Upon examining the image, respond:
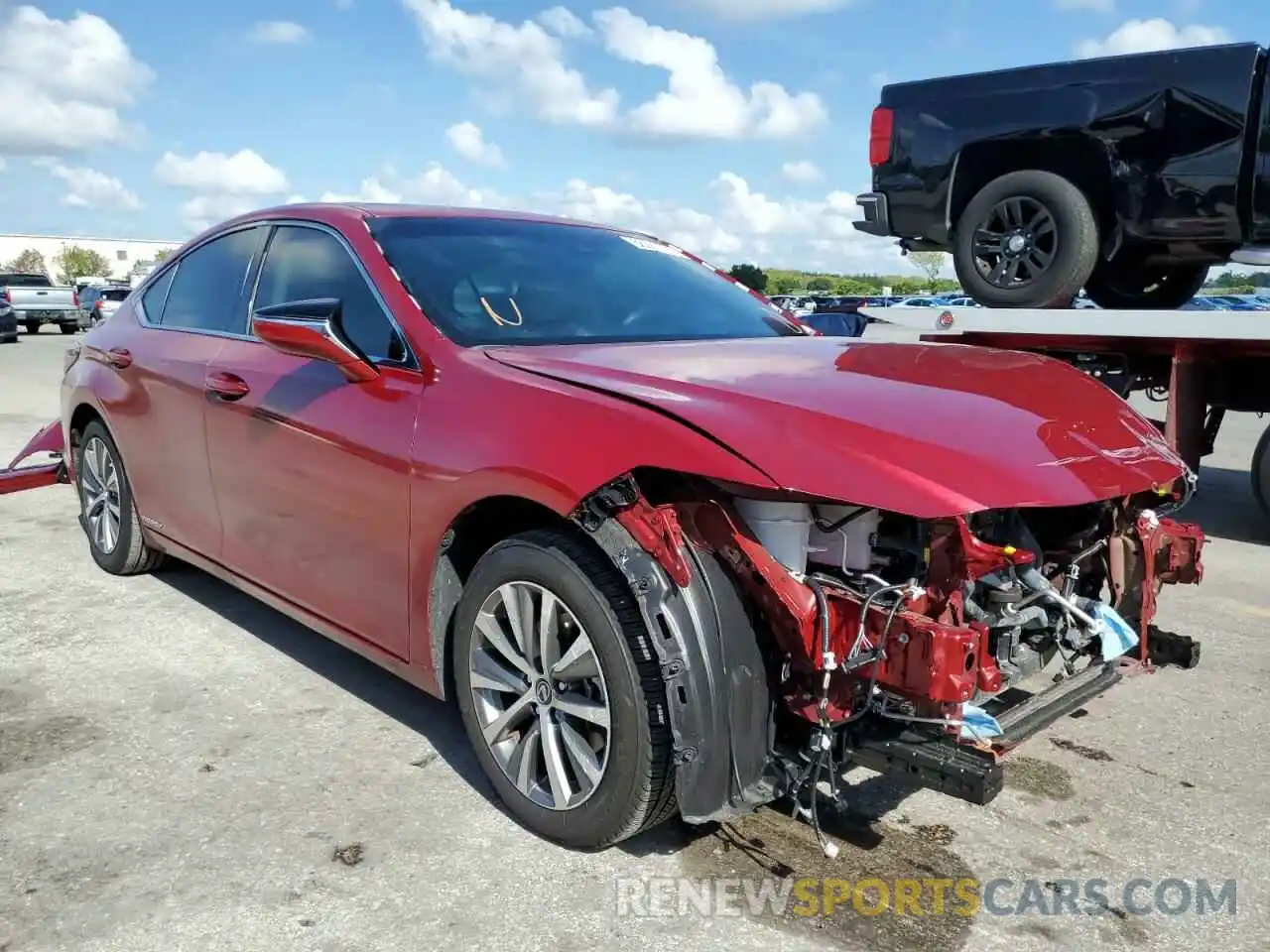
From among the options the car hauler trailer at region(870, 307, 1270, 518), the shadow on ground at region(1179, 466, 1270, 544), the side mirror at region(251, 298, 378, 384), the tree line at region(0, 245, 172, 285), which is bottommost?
the shadow on ground at region(1179, 466, 1270, 544)

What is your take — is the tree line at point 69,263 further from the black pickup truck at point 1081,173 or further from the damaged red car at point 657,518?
the damaged red car at point 657,518

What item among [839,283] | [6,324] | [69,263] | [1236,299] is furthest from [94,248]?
[1236,299]

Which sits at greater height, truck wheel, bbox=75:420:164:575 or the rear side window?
the rear side window

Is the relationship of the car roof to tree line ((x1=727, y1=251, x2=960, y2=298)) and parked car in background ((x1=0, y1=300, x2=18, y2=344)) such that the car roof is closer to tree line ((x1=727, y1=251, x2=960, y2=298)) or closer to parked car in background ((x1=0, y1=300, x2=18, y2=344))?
parked car in background ((x1=0, y1=300, x2=18, y2=344))

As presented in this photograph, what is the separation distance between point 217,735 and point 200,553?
1.02 m

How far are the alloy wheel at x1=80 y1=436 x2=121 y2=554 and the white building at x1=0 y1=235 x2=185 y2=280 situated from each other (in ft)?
348

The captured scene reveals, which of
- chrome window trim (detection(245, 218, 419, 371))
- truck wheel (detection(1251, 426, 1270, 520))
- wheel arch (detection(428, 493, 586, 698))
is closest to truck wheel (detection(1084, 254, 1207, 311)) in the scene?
truck wheel (detection(1251, 426, 1270, 520))

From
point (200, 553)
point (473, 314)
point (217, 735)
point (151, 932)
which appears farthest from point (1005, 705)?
point (200, 553)

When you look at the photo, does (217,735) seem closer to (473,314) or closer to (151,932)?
(151,932)

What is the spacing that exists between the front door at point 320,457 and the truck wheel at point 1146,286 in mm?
5518

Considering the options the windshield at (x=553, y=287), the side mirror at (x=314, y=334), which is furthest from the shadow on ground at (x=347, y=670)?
the windshield at (x=553, y=287)

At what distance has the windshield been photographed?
11.1 ft

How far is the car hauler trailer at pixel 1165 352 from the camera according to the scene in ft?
19.5

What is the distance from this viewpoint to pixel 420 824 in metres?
2.98
